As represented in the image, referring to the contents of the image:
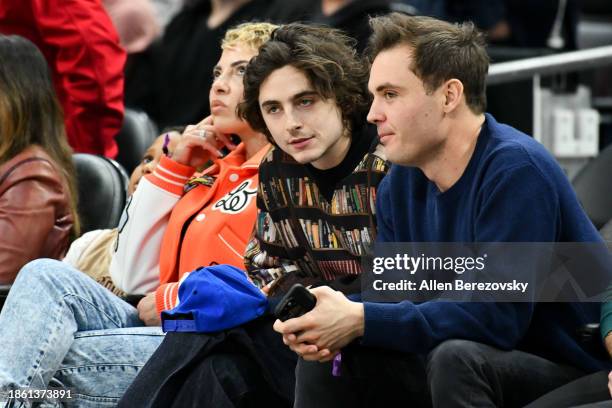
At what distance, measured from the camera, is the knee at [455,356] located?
274 cm

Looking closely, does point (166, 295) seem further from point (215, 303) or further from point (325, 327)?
point (325, 327)

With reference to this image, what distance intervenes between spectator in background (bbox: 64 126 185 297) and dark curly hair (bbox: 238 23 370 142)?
640 millimetres

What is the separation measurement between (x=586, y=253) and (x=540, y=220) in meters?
0.17

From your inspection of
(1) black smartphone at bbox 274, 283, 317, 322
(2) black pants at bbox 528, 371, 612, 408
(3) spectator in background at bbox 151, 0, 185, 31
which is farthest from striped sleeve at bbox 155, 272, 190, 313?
Result: (3) spectator in background at bbox 151, 0, 185, 31

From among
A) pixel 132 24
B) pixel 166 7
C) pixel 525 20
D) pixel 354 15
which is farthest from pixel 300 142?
pixel 166 7

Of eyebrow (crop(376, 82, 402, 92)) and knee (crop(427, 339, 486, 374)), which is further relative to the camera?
eyebrow (crop(376, 82, 402, 92))

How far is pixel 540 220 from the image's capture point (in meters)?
2.89

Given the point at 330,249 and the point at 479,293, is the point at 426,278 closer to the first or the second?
the point at 479,293

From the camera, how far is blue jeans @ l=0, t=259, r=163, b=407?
3.55 metres

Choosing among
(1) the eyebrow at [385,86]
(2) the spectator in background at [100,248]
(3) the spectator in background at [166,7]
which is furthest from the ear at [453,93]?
(3) the spectator in background at [166,7]

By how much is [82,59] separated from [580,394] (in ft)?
9.92

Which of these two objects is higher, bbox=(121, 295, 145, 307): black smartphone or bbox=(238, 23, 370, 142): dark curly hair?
bbox=(238, 23, 370, 142): dark curly hair

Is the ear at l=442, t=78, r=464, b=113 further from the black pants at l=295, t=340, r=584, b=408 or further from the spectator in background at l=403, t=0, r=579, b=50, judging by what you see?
the spectator in background at l=403, t=0, r=579, b=50

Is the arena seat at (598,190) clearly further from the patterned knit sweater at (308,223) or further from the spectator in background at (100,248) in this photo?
the spectator in background at (100,248)
